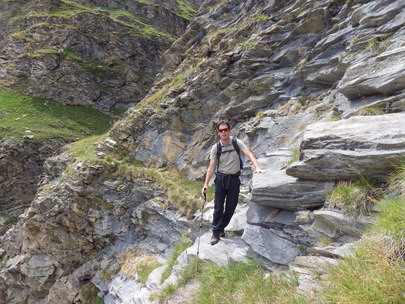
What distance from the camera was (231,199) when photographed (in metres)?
6.34

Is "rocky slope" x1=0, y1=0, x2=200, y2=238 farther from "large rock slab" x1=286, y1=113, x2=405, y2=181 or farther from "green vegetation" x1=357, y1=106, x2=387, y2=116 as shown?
"green vegetation" x1=357, y1=106, x2=387, y2=116

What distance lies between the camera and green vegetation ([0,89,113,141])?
27.4 meters

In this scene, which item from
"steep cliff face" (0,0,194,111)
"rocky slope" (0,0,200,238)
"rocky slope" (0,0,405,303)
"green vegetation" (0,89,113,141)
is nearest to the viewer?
"rocky slope" (0,0,405,303)

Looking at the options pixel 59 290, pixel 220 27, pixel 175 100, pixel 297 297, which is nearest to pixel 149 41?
pixel 220 27

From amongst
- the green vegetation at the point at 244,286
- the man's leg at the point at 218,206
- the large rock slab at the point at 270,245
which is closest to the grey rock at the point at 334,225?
the large rock slab at the point at 270,245

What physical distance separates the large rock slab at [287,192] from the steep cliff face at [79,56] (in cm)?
3798

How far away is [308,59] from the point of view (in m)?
12.7

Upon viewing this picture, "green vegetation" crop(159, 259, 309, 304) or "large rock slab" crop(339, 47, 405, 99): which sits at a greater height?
"large rock slab" crop(339, 47, 405, 99)

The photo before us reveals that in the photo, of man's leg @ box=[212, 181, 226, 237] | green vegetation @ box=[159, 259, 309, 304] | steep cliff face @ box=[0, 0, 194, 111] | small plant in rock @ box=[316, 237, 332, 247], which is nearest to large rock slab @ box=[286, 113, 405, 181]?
small plant in rock @ box=[316, 237, 332, 247]

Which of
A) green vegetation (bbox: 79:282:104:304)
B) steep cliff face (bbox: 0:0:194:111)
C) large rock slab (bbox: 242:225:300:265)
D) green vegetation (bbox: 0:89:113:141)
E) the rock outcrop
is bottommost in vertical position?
green vegetation (bbox: 79:282:104:304)

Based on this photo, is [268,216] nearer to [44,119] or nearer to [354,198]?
[354,198]

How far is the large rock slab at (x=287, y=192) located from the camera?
5.05 metres

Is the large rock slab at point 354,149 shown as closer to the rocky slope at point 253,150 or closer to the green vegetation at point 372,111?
the rocky slope at point 253,150

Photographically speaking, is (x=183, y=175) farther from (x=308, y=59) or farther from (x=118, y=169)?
(x=308, y=59)
